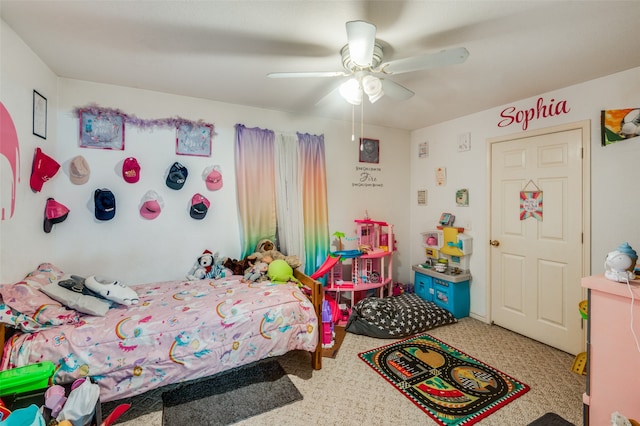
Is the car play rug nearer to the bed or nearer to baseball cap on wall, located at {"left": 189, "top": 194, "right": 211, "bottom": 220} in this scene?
the bed

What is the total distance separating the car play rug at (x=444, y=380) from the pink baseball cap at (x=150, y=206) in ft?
7.62

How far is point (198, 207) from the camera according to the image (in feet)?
9.68

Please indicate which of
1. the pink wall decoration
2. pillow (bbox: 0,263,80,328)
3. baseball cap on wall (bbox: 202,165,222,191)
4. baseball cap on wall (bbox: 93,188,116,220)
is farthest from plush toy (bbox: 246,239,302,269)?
the pink wall decoration

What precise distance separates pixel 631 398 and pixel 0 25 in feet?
13.2

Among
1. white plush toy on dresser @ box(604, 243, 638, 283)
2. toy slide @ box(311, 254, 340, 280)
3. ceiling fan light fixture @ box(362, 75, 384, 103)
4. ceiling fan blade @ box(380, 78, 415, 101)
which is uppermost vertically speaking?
ceiling fan blade @ box(380, 78, 415, 101)

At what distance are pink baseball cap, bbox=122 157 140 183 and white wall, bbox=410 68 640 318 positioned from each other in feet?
11.3

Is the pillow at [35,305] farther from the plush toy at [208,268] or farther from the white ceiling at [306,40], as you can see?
the white ceiling at [306,40]

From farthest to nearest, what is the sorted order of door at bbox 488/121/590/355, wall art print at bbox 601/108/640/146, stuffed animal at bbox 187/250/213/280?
stuffed animal at bbox 187/250/213/280 < door at bbox 488/121/590/355 < wall art print at bbox 601/108/640/146

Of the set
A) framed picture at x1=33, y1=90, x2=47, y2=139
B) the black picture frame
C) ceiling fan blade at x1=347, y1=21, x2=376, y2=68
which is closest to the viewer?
ceiling fan blade at x1=347, y1=21, x2=376, y2=68

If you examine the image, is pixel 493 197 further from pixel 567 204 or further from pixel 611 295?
pixel 611 295

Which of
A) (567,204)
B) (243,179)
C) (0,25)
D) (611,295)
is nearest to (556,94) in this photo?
(567,204)

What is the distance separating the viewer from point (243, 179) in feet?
10.4

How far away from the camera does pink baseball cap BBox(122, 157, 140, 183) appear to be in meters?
2.70

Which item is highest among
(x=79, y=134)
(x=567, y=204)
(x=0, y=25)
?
(x=0, y=25)
